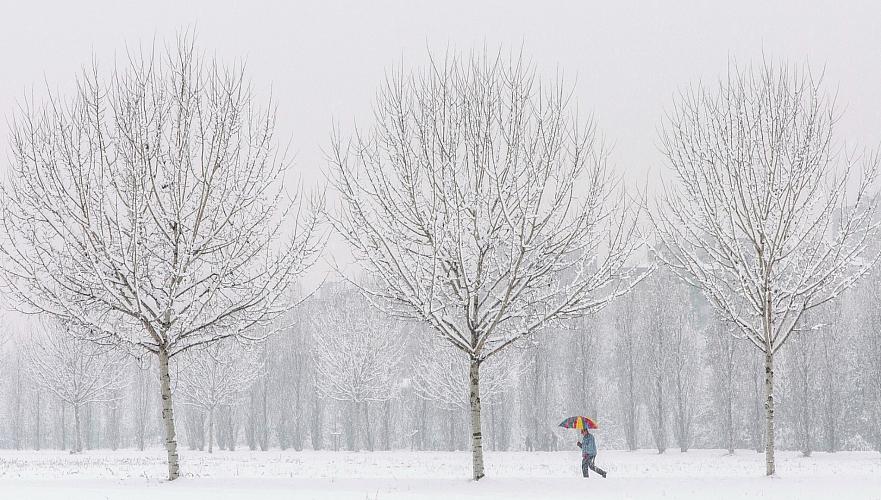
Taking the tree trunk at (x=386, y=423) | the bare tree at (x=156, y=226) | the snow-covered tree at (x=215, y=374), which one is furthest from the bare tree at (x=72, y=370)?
the bare tree at (x=156, y=226)

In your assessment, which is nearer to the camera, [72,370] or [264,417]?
[72,370]

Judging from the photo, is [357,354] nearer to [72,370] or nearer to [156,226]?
[72,370]

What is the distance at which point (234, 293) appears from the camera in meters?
14.1

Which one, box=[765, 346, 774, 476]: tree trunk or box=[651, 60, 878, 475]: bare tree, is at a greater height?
box=[651, 60, 878, 475]: bare tree

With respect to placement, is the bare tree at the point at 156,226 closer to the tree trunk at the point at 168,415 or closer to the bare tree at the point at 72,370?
the tree trunk at the point at 168,415

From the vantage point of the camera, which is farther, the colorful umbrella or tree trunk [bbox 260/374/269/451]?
tree trunk [bbox 260/374/269/451]

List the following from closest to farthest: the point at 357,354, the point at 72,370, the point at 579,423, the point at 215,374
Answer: the point at 579,423 < the point at 72,370 < the point at 215,374 < the point at 357,354

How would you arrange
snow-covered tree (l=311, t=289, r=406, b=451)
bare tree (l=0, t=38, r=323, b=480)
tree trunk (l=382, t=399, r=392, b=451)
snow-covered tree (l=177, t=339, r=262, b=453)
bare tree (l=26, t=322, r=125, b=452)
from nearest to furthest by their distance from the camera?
bare tree (l=0, t=38, r=323, b=480), bare tree (l=26, t=322, r=125, b=452), snow-covered tree (l=177, t=339, r=262, b=453), snow-covered tree (l=311, t=289, r=406, b=451), tree trunk (l=382, t=399, r=392, b=451)

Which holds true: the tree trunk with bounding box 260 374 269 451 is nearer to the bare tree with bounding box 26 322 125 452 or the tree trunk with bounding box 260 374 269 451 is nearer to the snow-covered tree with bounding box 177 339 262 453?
the snow-covered tree with bounding box 177 339 262 453

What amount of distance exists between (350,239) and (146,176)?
149 inches

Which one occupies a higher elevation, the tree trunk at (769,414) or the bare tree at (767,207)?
the bare tree at (767,207)

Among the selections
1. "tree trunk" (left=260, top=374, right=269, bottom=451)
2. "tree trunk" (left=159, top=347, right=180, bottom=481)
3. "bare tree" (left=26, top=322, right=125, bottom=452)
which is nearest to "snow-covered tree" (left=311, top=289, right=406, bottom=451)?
"tree trunk" (left=260, top=374, right=269, bottom=451)

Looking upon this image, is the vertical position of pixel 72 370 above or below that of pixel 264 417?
above

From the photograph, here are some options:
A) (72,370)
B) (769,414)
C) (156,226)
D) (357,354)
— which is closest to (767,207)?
(769,414)
